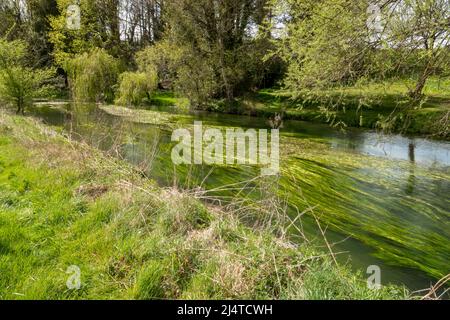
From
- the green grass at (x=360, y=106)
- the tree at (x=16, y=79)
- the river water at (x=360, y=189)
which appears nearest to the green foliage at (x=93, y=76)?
the tree at (x=16, y=79)

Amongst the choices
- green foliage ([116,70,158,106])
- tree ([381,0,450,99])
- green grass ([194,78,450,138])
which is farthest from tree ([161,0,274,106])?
tree ([381,0,450,99])

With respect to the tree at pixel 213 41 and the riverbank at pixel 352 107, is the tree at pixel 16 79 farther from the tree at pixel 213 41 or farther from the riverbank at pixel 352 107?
the riverbank at pixel 352 107

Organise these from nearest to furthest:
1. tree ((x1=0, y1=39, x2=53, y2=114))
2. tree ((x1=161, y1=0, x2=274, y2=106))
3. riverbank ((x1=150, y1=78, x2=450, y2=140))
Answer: riverbank ((x1=150, y1=78, x2=450, y2=140))
tree ((x1=0, y1=39, x2=53, y2=114))
tree ((x1=161, y1=0, x2=274, y2=106))

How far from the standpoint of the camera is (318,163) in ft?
34.6

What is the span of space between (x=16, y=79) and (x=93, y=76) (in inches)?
322

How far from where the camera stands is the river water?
17.3ft

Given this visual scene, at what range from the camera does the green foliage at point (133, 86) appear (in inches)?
947

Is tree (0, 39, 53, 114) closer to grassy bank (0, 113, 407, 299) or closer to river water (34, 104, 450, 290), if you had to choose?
river water (34, 104, 450, 290)

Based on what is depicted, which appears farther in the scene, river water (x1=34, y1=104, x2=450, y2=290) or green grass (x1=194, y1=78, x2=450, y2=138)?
green grass (x1=194, y1=78, x2=450, y2=138)

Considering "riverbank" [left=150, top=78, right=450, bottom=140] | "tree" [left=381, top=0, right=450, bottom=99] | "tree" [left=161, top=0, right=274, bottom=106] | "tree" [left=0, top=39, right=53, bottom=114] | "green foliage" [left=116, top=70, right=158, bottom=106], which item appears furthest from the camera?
"green foliage" [left=116, top=70, right=158, bottom=106]

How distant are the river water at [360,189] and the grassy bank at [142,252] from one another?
664 mm

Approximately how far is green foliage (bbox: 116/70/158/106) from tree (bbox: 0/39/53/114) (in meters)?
7.04
